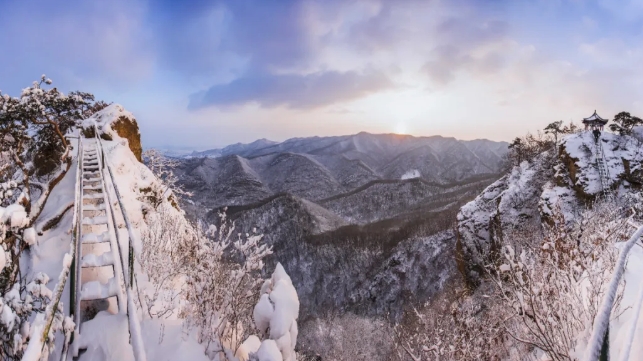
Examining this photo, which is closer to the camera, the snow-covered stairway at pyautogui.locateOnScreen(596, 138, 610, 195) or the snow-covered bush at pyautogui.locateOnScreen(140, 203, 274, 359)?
the snow-covered bush at pyautogui.locateOnScreen(140, 203, 274, 359)

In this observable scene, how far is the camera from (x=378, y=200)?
150 meters

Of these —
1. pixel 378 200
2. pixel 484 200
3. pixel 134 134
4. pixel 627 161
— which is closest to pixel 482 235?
pixel 484 200

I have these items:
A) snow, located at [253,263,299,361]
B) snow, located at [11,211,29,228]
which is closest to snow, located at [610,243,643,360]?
snow, located at [253,263,299,361]

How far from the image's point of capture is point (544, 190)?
34938mm

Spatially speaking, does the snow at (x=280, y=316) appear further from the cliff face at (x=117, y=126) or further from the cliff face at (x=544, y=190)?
the cliff face at (x=544, y=190)

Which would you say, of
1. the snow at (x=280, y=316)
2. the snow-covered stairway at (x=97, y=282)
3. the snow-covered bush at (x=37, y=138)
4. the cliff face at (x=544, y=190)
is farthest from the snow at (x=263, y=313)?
the cliff face at (x=544, y=190)

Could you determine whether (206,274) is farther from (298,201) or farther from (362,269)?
(298,201)

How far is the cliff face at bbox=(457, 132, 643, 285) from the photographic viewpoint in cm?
3180

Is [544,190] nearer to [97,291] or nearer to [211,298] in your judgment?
[211,298]

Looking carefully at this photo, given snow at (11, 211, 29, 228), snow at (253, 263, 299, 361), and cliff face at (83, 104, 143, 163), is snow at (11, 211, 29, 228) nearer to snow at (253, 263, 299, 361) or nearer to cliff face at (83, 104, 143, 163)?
snow at (253, 263, 299, 361)

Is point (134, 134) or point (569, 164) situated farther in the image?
point (569, 164)

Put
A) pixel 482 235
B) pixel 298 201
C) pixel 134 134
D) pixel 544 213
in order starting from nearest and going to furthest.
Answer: pixel 134 134
pixel 544 213
pixel 482 235
pixel 298 201

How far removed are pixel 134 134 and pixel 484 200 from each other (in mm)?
39301

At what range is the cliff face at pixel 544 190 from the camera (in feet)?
104
